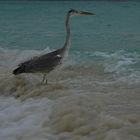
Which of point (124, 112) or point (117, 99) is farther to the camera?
point (117, 99)

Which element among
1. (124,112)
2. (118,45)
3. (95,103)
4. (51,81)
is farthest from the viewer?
(118,45)

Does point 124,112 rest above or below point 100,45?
above

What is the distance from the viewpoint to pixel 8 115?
23.1 ft

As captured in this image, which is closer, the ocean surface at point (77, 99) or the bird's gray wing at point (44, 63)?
the ocean surface at point (77, 99)

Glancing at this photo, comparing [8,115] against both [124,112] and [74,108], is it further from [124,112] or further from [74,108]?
[124,112]

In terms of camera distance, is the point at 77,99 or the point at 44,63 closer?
the point at 77,99

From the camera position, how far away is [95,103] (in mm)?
6953

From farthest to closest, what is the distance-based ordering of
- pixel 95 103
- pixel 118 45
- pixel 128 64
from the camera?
1. pixel 118 45
2. pixel 128 64
3. pixel 95 103

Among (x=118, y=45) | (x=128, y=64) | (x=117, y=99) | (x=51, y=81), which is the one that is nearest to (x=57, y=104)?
(x=117, y=99)

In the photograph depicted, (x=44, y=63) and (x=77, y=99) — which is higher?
(x=44, y=63)

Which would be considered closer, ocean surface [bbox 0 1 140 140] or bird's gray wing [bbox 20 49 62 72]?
ocean surface [bbox 0 1 140 140]

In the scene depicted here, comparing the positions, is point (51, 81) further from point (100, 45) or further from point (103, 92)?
point (100, 45)

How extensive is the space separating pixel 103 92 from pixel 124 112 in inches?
57.3

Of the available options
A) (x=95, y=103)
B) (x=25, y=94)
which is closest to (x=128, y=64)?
(x=25, y=94)
